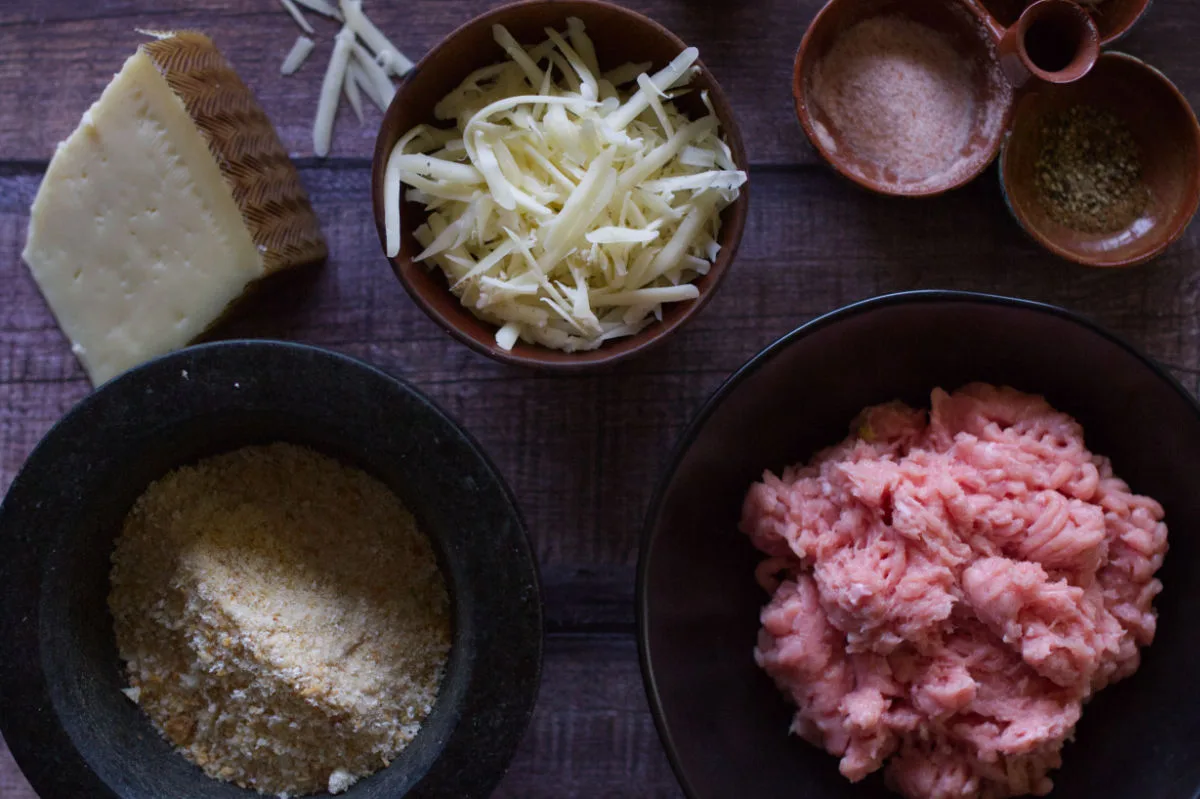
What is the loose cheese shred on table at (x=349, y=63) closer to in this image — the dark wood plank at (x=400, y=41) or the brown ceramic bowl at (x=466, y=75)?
the dark wood plank at (x=400, y=41)

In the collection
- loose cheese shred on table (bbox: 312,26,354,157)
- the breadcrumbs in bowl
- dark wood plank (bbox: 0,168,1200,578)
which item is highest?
loose cheese shred on table (bbox: 312,26,354,157)

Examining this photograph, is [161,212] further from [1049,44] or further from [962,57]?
[1049,44]

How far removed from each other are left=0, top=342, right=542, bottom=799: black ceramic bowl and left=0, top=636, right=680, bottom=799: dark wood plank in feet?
0.99

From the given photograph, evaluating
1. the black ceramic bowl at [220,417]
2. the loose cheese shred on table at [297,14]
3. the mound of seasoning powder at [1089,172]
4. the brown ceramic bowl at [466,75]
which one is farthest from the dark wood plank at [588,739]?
the loose cheese shred on table at [297,14]

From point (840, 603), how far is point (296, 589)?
28.4 inches

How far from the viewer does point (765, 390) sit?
4.83 feet

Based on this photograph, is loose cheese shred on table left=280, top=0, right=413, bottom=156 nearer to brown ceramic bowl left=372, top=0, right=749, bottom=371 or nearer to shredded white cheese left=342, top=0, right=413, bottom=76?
shredded white cheese left=342, top=0, right=413, bottom=76

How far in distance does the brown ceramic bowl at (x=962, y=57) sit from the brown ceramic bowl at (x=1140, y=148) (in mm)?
40

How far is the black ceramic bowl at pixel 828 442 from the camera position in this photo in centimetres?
144

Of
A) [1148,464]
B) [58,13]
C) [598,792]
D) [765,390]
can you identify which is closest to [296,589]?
[598,792]

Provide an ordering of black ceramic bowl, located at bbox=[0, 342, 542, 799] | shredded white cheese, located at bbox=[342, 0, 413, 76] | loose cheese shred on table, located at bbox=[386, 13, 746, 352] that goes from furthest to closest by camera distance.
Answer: shredded white cheese, located at bbox=[342, 0, 413, 76] < loose cheese shred on table, located at bbox=[386, 13, 746, 352] < black ceramic bowl, located at bbox=[0, 342, 542, 799]

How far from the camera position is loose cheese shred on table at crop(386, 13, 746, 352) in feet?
4.81

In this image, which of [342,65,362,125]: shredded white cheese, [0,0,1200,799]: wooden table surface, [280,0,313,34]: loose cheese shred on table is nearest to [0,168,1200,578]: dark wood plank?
[0,0,1200,799]: wooden table surface

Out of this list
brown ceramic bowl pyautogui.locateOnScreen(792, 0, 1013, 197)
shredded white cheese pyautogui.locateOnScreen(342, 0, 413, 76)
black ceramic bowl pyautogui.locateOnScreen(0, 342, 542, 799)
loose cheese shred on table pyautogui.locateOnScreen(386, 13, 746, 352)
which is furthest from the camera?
shredded white cheese pyautogui.locateOnScreen(342, 0, 413, 76)
